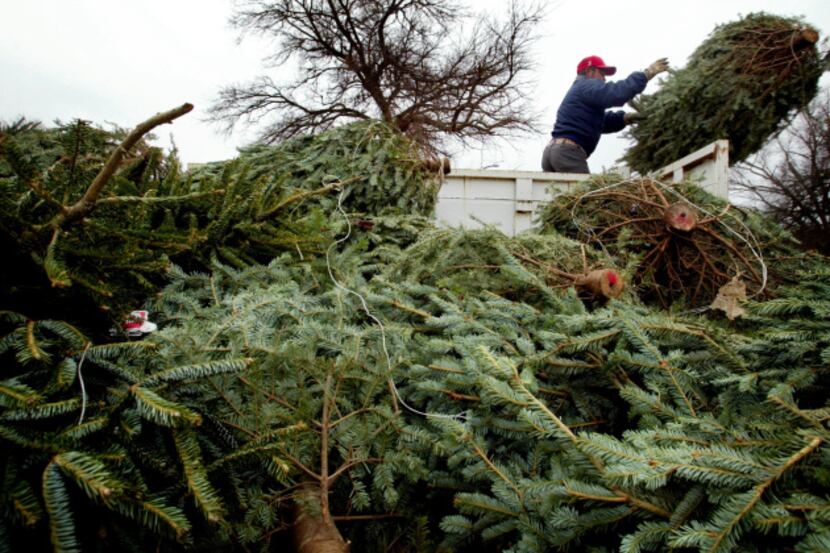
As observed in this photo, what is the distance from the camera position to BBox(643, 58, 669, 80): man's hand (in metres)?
5.67

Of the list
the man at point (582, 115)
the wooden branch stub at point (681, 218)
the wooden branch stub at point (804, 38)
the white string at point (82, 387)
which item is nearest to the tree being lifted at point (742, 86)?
the wooden branch stub at point (804, 38)

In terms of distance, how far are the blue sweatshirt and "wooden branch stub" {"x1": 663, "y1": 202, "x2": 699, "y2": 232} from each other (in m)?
3.15

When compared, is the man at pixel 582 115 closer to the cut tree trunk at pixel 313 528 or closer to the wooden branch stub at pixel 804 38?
the wooden branch stub at pixel 804 38

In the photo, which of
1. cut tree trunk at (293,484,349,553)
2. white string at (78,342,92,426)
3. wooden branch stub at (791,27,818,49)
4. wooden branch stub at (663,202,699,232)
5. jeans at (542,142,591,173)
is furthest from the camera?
jeans at (542,142,591,173)

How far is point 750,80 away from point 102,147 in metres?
6.30

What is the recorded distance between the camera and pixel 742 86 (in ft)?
17.2

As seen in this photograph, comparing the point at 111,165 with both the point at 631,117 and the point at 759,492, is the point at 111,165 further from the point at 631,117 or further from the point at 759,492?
the point at 631,117

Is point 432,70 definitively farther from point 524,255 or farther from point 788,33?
point 524,255

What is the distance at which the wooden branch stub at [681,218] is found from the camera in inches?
118

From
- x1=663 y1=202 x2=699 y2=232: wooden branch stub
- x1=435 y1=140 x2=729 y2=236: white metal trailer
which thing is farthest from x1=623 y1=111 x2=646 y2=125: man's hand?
x1=663 y1=202 x2=699 y2=232: wooden branch stub

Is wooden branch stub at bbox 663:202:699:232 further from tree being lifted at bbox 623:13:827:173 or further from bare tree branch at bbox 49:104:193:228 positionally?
tree being lifted at bbox 623:13:827:173

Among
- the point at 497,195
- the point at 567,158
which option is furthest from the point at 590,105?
the point at 497,195

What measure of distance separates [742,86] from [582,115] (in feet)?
5.44

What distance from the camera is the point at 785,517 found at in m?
0.90
